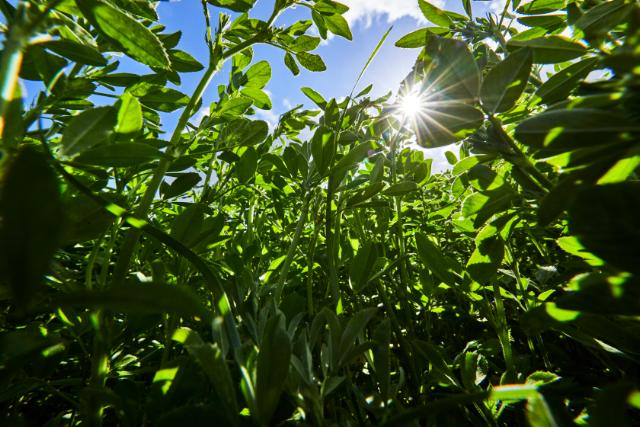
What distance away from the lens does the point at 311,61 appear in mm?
846

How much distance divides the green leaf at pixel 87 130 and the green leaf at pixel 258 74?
0.56m

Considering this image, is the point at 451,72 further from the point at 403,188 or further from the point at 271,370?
the point at 271,370

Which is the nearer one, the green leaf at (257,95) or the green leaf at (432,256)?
the green leaf at (432,256)

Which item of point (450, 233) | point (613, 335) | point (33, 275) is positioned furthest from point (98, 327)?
point (450, 233)

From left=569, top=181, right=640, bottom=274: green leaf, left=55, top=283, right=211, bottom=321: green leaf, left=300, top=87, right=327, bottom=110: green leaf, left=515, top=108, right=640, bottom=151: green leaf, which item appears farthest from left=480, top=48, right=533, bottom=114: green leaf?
left=300, top=87, right=327, bottom=110: green leaf

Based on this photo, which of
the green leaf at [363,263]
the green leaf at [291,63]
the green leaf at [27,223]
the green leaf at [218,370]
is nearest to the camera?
the green leaf at [27,223]

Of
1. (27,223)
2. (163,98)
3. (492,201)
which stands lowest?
(27,223)

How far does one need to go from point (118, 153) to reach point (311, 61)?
563mm

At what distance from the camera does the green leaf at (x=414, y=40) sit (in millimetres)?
763

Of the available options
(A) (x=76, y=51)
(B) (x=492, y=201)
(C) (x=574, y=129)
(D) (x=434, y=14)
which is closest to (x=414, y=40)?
(D) (x=434, y=14)

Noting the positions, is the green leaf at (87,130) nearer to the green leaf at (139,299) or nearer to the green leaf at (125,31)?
the green leaf at (125,31)

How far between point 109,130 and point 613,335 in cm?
69

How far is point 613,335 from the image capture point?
398 mm

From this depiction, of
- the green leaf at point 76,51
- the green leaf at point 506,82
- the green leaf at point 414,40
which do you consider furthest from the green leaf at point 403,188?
the green leaf at point 76,51
